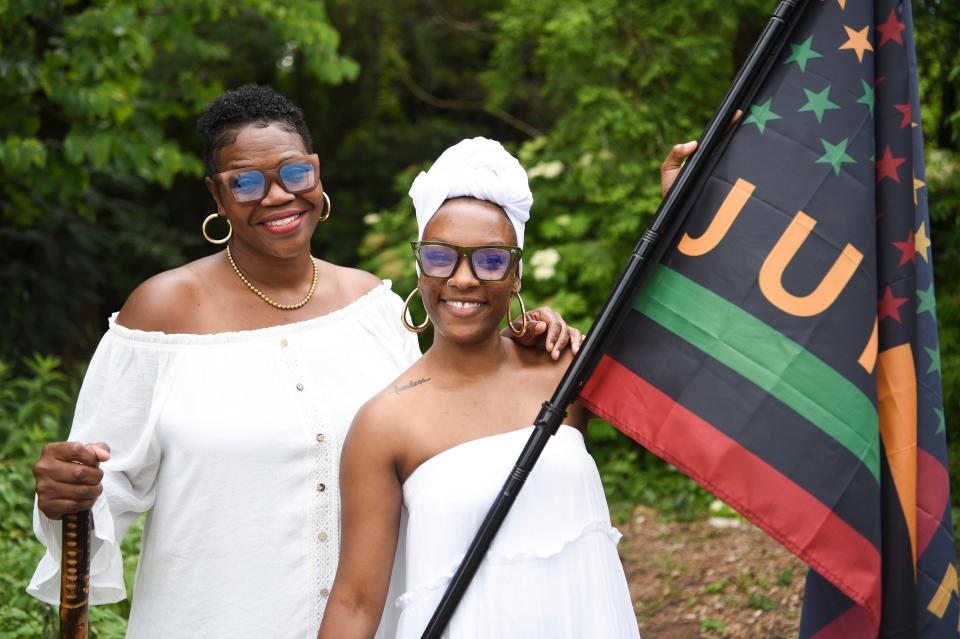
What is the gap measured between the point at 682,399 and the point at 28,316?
8041 millimetres

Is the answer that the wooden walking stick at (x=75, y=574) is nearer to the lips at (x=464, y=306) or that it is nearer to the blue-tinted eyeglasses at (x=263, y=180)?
the blue-tinted eyeglasses at (x=263, y=180)

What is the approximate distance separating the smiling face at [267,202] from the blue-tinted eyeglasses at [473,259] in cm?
74

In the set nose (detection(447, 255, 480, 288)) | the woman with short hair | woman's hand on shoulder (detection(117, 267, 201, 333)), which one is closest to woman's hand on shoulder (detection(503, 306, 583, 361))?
nose (detection(447, 255, 480, 288))

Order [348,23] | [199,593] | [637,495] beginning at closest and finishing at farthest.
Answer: [199,593] → [637,495] → [348,23]

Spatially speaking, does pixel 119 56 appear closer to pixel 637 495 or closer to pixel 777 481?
pixel 637 495

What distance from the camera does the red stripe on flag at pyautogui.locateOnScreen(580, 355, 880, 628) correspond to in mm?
2381

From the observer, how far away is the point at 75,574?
2865 millimetres

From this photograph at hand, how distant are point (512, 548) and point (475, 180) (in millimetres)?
771

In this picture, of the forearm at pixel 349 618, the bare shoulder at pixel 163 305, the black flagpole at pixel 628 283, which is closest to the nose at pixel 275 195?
the bare shoulder at pixel 163 305

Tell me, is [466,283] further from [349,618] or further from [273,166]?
[273,166]

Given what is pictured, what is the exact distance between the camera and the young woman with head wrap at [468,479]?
2.34 m

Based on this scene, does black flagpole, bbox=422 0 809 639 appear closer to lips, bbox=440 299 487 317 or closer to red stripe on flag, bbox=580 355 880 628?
red stripe on flag, bbox=580 355 880 628

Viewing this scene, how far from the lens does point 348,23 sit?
13.7 meters

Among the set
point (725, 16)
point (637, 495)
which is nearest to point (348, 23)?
point (725, 16)
